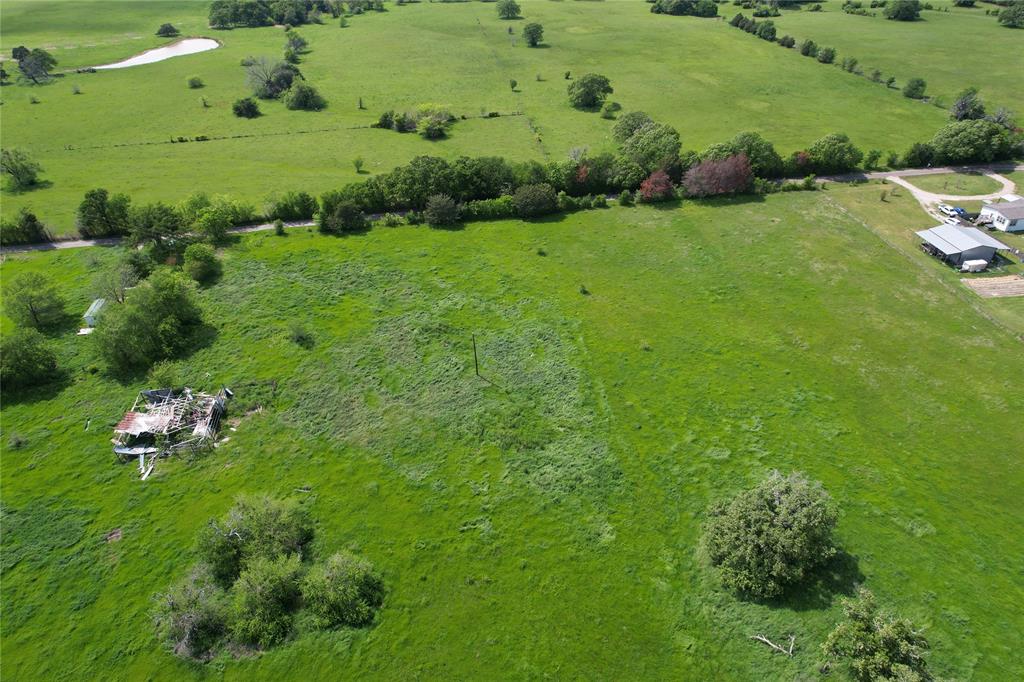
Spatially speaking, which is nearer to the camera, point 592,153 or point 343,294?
point 343,294

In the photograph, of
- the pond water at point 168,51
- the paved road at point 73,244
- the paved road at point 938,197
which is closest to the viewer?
the paved road at point 73,244

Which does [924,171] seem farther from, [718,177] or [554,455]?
[554,455]

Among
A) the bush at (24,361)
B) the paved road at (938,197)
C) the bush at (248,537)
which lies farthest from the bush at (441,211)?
the paved road at (938,197)

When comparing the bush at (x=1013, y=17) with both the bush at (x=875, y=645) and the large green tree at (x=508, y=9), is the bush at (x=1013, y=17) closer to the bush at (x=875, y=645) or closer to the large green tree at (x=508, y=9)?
the large green tree at (x=508, y=9)

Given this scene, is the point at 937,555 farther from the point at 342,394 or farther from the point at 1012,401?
the point at 342,394

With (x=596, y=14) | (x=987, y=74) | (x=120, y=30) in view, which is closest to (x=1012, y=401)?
(x=987, y=74)

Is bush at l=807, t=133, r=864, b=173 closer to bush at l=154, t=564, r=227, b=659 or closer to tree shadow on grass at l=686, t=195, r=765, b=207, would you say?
tree shadow on grass at l=686, t=195, r=765, b=207

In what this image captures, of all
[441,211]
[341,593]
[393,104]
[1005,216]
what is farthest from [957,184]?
[393,104]
